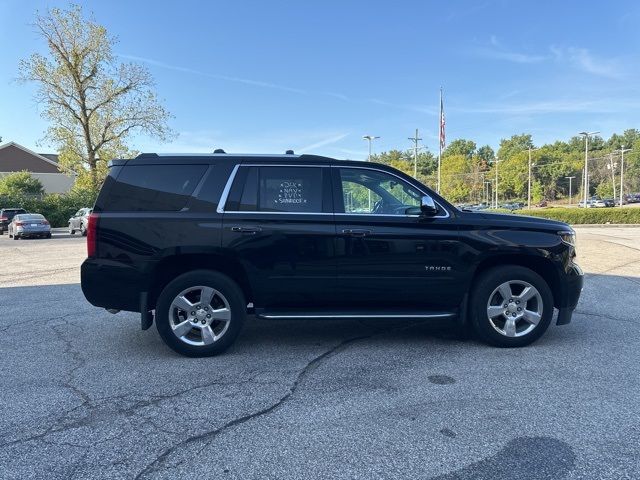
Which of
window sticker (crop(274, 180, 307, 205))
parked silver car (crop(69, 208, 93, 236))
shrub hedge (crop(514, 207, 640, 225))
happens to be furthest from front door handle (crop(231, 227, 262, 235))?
shrub hedge (crop(514, 207, 640, 225))

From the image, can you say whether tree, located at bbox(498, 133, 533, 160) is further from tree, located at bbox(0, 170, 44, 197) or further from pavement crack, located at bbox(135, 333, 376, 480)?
pavement crack, located at bbox(135, 333, 376, 480)

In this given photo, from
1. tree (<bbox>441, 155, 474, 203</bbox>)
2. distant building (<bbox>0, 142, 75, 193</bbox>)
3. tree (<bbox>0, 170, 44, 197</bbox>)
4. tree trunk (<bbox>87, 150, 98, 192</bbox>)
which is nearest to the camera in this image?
tree trunk (<bbox>87, 150, 98, 192</bbox>)

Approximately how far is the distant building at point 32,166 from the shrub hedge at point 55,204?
73.4ft

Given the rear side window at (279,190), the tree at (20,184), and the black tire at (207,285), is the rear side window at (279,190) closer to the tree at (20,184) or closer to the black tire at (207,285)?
the black tire at (207,285)

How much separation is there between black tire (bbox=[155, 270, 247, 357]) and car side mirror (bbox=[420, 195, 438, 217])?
205 centimetres

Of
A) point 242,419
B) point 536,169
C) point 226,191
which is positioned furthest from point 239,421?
point 536,169

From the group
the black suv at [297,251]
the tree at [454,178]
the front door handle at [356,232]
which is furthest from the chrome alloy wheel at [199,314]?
the tree at [454,178]

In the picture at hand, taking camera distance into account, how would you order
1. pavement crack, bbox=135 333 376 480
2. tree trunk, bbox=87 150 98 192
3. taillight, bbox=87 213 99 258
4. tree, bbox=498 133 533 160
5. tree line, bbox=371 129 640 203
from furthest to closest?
1. tree, bbox=498 133 533 160
2. tree line, bbox=371 129 640 203
3. tree trunk, bbox=87 150 98 192
4. taillight, bbox=87 213 99 258
5. pavement crack, bbox=135 333 376 480

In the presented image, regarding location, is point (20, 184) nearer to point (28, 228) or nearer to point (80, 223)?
point (80, 223)

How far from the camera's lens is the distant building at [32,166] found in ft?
196

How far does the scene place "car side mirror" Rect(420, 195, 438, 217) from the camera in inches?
187

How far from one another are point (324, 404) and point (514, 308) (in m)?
2.46

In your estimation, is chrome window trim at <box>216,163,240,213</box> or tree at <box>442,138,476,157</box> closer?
chrome window trim at <box>216,163,240,213</box>

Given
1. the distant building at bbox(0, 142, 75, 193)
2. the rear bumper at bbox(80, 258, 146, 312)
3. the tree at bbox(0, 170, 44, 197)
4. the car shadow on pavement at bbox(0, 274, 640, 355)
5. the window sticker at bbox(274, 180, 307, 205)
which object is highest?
the distant building at bbox(0, 142, 75, 193)
